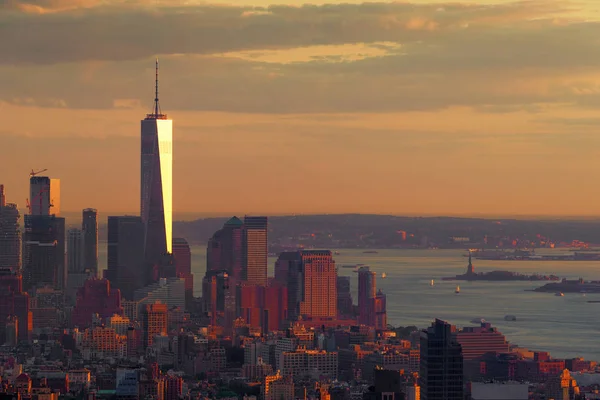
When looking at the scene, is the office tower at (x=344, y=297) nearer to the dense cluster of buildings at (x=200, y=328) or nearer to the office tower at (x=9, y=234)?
the dense cluster of buildings at (x=200, y=328)

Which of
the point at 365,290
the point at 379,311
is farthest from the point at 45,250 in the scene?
the point at 379,311

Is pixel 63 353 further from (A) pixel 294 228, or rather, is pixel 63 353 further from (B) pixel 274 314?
(A) pixel 294 228

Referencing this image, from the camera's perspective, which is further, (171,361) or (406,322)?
(406,322)

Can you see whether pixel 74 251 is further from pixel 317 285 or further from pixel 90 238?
pixel 317 285

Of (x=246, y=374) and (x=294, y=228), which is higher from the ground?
(x=294, y=228)

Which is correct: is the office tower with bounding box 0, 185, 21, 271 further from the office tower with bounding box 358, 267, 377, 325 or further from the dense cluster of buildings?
the office tower with bounding box 358, 267, 377, 325

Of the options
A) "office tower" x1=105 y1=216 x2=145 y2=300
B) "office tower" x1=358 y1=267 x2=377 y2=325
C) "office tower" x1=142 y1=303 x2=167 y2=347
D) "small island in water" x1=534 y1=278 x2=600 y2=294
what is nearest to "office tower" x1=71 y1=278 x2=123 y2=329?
"office tower" x1=142 y1=303 x2=167 y2=347

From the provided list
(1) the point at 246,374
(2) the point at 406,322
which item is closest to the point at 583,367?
(1) the point at 246,374
